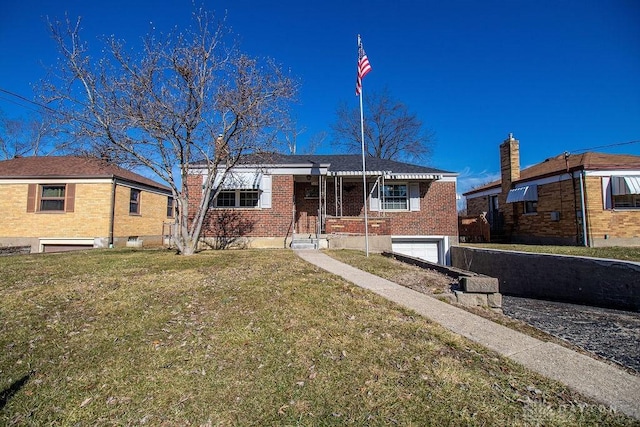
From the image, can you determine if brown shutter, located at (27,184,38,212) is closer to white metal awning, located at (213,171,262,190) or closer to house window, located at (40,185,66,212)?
house window, located at (40,185,66,212)

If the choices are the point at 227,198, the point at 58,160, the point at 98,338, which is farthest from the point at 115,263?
the point at 58,160

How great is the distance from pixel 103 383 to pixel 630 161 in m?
21.0

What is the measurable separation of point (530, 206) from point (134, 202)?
2199cm

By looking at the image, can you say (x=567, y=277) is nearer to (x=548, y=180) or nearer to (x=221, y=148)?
(x=548, y=180)

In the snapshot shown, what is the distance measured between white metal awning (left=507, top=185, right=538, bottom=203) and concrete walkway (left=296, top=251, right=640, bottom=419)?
14.5 metres

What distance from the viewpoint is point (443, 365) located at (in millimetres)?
2842

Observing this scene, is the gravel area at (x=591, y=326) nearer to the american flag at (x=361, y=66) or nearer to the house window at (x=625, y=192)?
the american flag at (x=361, y=66)

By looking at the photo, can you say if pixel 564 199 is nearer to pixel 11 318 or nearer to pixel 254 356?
pixel 254 356

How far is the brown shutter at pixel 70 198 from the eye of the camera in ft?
49.4

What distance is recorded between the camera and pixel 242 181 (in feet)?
41.7

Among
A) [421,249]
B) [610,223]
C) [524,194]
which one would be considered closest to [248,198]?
[421,249]

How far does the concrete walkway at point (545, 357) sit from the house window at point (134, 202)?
16.6m

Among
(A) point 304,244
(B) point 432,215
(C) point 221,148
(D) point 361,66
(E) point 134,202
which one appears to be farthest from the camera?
(E) point 134,202

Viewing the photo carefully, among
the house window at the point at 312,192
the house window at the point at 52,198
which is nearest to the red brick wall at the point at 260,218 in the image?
the house window at the point at 312,192
